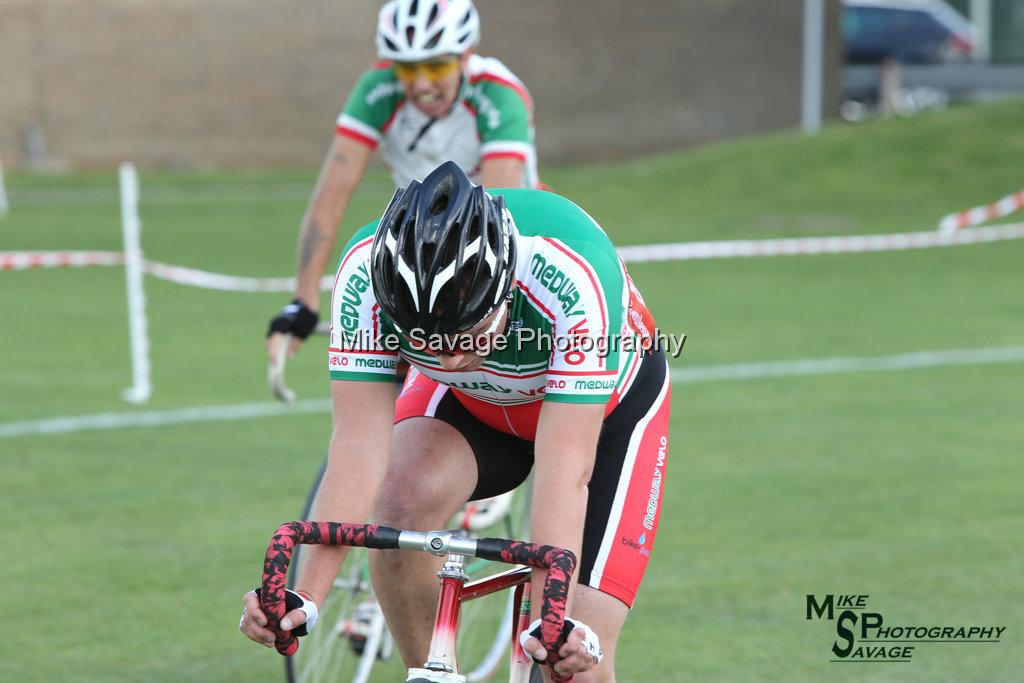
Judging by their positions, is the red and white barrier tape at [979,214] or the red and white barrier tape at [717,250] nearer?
the red and white barrier tape at [717,250]

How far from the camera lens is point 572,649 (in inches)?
110

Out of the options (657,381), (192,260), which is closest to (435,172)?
(657,381)

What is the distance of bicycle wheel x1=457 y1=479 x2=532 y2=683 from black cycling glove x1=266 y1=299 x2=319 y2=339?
0.88 metres

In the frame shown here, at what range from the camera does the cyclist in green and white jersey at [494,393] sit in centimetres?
308

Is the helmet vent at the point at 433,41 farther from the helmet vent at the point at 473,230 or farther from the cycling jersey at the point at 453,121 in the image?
the helmet vent at the point at 473,230

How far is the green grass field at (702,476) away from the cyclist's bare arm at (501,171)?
1.65 meters

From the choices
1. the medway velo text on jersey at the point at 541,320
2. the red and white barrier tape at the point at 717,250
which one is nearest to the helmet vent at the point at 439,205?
the medway velo text on jersey at the point at 541,320

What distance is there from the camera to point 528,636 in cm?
284

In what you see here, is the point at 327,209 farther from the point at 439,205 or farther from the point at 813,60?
the point at 813,60

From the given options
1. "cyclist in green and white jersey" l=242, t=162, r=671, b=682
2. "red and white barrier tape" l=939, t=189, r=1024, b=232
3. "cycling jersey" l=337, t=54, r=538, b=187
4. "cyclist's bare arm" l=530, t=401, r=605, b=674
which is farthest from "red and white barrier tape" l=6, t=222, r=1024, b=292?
"cyclist's bare arm" l=530, t=401, r=605, b=674

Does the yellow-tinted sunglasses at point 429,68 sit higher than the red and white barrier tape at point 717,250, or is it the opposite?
the yellow-tinted sunglasses at point 429,68

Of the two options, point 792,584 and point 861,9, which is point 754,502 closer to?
point 792,584

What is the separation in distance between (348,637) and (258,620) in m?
2.15

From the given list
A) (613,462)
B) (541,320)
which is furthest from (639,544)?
(541,320)
